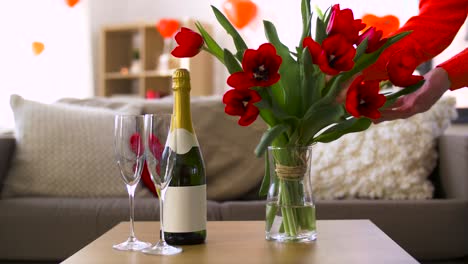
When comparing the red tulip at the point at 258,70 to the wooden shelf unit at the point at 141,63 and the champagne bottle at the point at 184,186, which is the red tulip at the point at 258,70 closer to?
the champagne bottle at the point at 184,186

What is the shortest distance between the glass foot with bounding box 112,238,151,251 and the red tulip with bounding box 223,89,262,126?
32cm

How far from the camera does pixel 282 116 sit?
40.8 inches

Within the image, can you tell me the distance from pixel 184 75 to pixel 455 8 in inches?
21.3

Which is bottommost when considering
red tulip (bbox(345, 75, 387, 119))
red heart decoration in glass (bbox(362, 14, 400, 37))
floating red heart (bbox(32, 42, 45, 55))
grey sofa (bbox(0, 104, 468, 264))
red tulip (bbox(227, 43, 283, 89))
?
grey sofa (bbox(0, 104, 468, 264))

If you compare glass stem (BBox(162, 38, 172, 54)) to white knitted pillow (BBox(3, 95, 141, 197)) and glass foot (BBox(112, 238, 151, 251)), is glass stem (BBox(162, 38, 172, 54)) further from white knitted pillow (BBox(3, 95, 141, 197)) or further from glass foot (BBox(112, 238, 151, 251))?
glass foot (BBox(112, 238, 151, 251))

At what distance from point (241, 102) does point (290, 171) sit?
17cm

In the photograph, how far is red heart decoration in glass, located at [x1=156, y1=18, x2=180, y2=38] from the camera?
469cm

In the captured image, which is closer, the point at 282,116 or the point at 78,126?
the point at 282,116

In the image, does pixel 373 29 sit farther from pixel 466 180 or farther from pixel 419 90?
pixel 466 180

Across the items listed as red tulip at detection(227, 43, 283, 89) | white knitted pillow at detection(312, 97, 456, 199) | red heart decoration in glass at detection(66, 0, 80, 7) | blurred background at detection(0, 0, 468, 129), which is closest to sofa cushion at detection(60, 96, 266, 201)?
white knitted pillow at detection(312, 97, 456, 199)

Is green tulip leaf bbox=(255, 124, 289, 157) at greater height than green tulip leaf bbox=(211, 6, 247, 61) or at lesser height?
lesser

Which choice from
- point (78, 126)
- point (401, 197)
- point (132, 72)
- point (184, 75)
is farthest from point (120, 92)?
point (184, 75)

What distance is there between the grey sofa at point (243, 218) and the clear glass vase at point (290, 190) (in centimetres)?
88

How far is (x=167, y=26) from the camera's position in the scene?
4.69m
